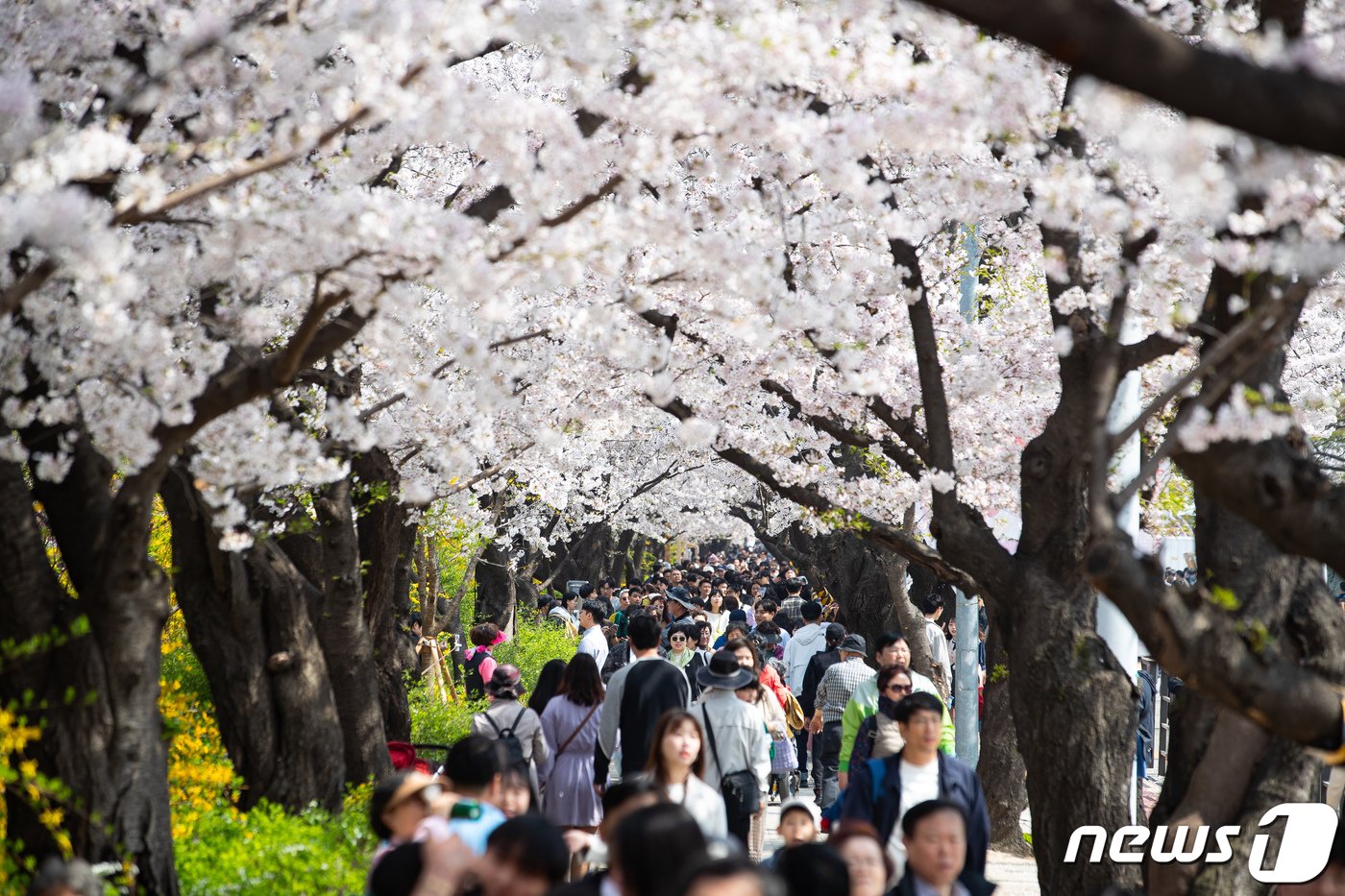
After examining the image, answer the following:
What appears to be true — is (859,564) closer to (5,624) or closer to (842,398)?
(842,398)

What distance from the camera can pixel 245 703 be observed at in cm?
816

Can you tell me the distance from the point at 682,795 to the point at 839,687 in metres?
4.90

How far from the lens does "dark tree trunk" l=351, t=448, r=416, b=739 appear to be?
405 inches

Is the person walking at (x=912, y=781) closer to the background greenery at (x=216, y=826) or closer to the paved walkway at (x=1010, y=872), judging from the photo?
the background greenery at (x=216, y=826)

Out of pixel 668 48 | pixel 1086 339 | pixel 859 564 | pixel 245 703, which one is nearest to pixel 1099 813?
pixel 1086 339

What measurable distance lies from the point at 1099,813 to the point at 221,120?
5165 millimetres

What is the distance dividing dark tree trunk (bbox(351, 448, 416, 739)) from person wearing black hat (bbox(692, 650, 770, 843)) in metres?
2.95

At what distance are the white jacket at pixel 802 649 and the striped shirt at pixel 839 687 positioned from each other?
3063 millimetres

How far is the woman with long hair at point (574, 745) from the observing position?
888 cm

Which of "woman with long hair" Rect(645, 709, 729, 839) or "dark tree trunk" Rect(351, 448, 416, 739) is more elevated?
"dark tree trunk" Rect(351, 448, 416, 739)

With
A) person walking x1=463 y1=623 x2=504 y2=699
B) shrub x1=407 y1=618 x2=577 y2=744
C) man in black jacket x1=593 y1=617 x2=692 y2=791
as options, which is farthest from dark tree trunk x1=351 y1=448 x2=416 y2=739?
man in black jacket x1=593 y1=617 x2=692 y2=791

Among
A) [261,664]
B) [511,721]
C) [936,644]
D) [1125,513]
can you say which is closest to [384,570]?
[261,664]

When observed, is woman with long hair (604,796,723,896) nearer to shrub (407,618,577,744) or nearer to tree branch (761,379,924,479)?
tree branch (761,379,924,479)

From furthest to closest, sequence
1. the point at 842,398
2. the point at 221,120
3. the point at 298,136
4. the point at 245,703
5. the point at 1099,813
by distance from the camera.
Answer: the point at 842,398
the point at 245,703
the point at 1099,813
the point at 221,120
the point at 298,136
